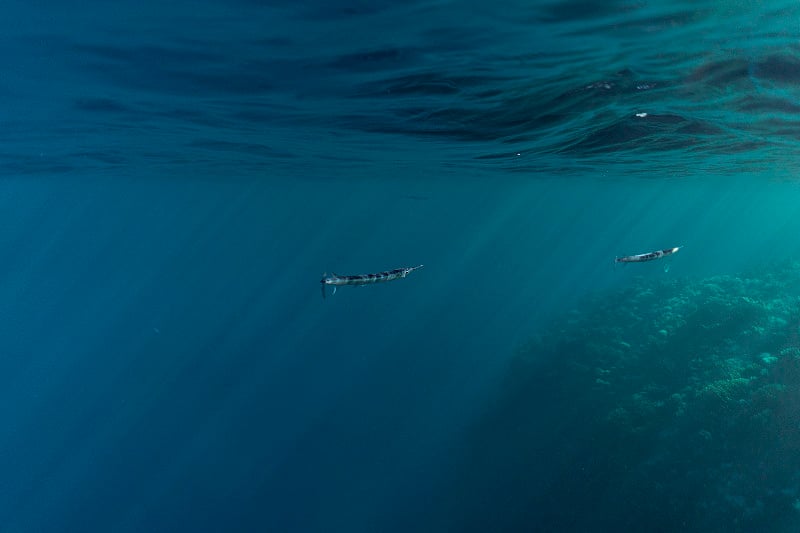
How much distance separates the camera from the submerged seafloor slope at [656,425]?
16.1 meters

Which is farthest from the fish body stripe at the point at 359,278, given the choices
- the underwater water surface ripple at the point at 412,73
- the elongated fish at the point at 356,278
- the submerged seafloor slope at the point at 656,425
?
the submerged seafloor slope at the point at 656,425

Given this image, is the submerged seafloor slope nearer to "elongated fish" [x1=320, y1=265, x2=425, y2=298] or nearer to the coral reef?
the coral reef

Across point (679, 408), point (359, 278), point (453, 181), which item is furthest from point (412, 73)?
point (453, 181)

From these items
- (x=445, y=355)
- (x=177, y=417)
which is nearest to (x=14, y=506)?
(x=177, y=417)

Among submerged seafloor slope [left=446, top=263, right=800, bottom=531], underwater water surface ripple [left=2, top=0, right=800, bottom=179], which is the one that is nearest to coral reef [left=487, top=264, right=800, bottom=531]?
submerged seafloor slope [left=446, top=263, right=800, bottom=531]

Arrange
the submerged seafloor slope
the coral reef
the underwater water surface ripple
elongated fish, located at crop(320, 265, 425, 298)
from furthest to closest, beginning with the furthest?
the submerged seafloor slope → the coral reef → the underwater water surface ripple → elongated fish, located at crop(320, 265, 425, 298)

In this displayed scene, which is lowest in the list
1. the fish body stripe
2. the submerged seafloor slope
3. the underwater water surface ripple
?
the submerged seafloor slope

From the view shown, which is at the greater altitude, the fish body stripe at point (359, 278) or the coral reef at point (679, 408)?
the fish body stripe at point (359, 278)

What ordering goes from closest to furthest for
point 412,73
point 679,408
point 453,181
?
point 412,73
point 679,408
point 453,181

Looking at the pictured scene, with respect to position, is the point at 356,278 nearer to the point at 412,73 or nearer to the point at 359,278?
the point at 359,278

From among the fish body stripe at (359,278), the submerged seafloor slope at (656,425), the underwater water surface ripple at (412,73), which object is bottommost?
the submerged seafloor slope at (656,425)

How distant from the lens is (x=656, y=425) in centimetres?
1931

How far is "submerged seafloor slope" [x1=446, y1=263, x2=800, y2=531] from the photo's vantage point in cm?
1614

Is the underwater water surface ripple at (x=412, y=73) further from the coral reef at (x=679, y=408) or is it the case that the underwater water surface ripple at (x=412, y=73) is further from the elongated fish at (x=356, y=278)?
the coral reef at (x=679, y=408)
